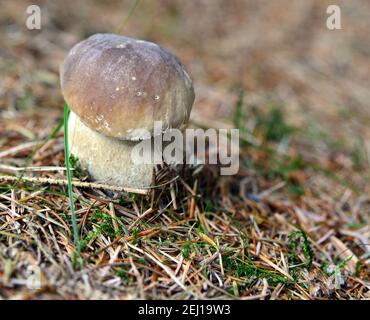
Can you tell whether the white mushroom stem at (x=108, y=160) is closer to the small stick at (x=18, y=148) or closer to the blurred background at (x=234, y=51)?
the small stick at (x=18, y=148)

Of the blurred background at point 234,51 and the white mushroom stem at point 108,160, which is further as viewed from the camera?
the blurred background at point 234,51

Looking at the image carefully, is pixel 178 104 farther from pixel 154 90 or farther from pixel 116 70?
pixel 116 70

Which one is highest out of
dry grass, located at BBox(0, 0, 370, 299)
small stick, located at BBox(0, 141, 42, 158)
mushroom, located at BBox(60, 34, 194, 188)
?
mushroom, located at BBox(60, 34, 194, 188)

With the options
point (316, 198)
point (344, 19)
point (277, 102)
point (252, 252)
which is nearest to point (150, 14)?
point (277, 102)

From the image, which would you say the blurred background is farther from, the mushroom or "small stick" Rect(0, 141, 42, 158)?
the mushroom

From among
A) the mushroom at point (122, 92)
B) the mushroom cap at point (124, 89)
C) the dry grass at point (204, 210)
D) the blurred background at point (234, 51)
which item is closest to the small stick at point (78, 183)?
the dry grass at point (204, 210)

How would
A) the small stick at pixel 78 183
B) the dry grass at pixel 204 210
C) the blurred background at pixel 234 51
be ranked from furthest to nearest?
1. the blurred background at pixel 234 51
2. the small stick at pixel 78 183
3. the dry grass at pixel 204 210

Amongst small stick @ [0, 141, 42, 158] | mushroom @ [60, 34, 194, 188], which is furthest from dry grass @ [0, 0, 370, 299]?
mushroom @ [60, 34, 194, 188]

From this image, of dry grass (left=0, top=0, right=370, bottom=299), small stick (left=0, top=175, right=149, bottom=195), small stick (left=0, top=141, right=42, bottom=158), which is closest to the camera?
dry grass (left=0, top=0, right=370, bottom=299)
